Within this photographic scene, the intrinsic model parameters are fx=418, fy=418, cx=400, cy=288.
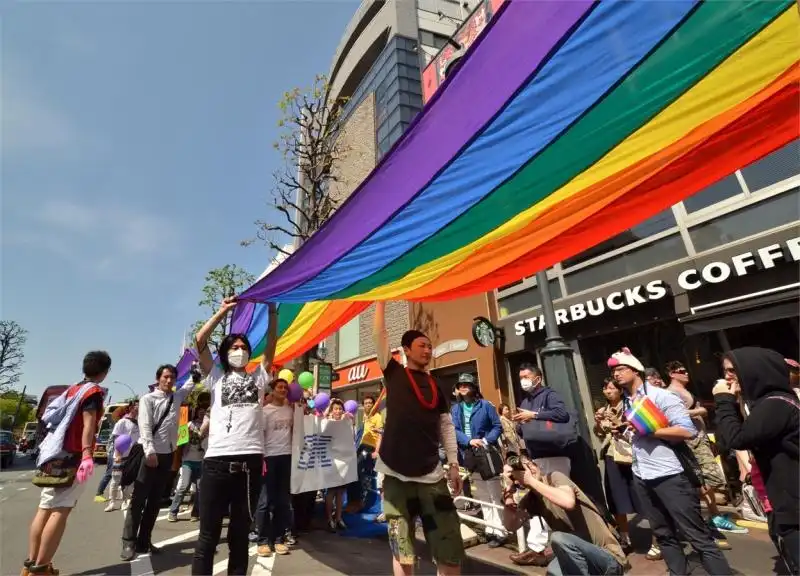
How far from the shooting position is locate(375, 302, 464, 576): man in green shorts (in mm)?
2623

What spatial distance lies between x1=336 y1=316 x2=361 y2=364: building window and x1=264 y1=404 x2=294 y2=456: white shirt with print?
14.4 metres

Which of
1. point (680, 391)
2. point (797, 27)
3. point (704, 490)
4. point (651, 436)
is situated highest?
point (797, 27)

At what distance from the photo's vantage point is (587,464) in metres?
4.39

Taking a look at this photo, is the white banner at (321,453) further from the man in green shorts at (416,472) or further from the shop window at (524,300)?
the shop window at (524,300)

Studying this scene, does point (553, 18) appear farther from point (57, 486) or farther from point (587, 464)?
point (57, 486)

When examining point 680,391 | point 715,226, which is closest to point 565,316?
point 715,226

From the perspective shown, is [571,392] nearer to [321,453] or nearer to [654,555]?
[654,555]

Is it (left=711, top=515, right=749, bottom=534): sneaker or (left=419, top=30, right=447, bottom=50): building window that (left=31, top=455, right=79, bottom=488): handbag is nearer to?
(left=711, top=515, right=749, bottom=534): sneaker

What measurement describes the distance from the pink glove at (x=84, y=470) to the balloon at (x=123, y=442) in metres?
3.31

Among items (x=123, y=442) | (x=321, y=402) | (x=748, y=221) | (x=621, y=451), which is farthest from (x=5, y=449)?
(x=748, y=221)

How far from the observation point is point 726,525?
5.03m

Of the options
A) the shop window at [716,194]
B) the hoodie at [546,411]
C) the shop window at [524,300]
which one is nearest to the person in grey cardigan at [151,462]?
the hoodie at [546,411]

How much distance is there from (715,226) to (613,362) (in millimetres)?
6420

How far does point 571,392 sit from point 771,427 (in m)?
2.67
